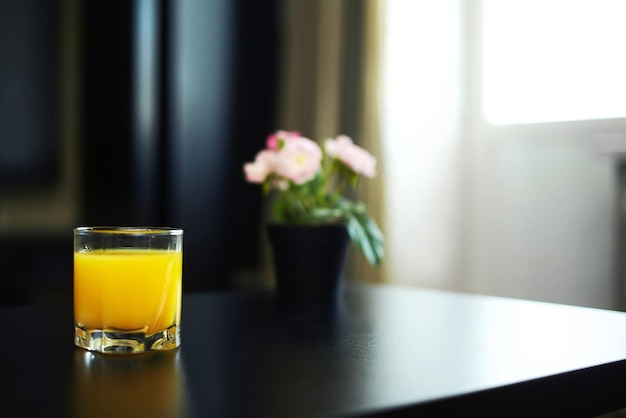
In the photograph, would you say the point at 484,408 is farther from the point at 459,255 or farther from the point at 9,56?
the point at 459,255

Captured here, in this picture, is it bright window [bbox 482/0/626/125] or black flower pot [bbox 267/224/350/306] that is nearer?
black flower pot [bbox 267/224/350/306]

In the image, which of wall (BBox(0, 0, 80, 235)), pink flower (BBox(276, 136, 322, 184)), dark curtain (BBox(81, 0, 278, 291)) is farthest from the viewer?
dark curtain (BBox(81, 0, 278, 291))

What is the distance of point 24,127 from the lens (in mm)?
1941

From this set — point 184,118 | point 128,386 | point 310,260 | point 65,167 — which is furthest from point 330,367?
point 184,118

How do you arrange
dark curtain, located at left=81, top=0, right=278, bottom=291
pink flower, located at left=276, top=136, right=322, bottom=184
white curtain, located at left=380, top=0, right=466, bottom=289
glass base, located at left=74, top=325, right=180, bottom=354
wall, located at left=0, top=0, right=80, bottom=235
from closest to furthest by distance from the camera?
1. glass base, located at left=74, top=325, right=180, bottom=354
2. pink flower, located at left=276, top=136, right=322, bottom=184
3. wall, located at left=0, top=0, right=80, bottom=235
4. dark curtain, located at left=81, top=0, right=278, bottom=291
5. white curtain, located at left=380, top=0, right=466, bottom=289

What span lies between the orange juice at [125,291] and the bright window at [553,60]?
5.66 feet

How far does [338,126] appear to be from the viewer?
98.2 inches

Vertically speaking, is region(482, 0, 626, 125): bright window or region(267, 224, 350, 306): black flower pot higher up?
region(482, 0, 626, 125): bright window

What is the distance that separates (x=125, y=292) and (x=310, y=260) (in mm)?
491

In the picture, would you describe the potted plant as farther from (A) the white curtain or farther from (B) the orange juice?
(A) the white curtain

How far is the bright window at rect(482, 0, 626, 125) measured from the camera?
7.04 feet

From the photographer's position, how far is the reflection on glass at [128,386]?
22.0 inches

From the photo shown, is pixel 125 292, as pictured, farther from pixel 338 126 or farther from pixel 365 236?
pixel 338 126

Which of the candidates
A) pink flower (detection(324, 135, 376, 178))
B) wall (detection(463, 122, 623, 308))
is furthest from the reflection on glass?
wall (detection(463, 122, 623, 308))
